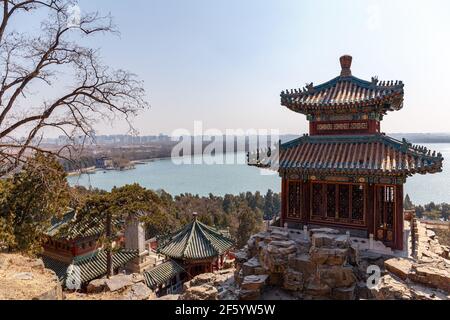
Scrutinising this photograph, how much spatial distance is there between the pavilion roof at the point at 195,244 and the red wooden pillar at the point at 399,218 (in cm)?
1054

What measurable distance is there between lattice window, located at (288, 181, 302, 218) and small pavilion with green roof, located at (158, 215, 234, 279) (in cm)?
737

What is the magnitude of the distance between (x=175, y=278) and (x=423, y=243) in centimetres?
1416

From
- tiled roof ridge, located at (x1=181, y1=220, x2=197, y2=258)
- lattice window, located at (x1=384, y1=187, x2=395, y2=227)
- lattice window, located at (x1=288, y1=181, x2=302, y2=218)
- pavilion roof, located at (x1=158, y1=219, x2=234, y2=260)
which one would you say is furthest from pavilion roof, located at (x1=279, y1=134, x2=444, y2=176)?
tiled roof ridge, located at (x1=181, y1=220, x2=197, y2=258)

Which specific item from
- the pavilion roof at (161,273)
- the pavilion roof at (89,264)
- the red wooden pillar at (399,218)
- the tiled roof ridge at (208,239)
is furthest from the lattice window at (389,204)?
the pavilion roof at (89,264)

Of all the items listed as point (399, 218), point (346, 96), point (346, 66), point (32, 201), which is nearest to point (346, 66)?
point (346, 66)

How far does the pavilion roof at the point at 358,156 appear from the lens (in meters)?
9.99

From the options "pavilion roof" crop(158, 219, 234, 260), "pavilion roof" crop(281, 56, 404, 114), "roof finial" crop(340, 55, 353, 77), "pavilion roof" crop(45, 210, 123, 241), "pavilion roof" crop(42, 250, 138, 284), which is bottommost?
"pavilion roof" crop(42, 250, 138, 284)

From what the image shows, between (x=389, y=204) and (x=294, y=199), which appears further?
(x=294, y=199)

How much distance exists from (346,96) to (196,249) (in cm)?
1249

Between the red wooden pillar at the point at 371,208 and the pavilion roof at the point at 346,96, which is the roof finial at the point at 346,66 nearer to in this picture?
the pavilion roof at the point at 346,96

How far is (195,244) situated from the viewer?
1870 centimetres

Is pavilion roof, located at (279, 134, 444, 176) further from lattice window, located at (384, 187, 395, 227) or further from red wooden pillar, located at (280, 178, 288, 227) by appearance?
lattice window, located at (384, 187, 395, 227)

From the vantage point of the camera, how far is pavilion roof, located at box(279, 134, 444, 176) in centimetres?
999

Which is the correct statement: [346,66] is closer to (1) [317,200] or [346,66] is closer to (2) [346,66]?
(2) [346,66]
